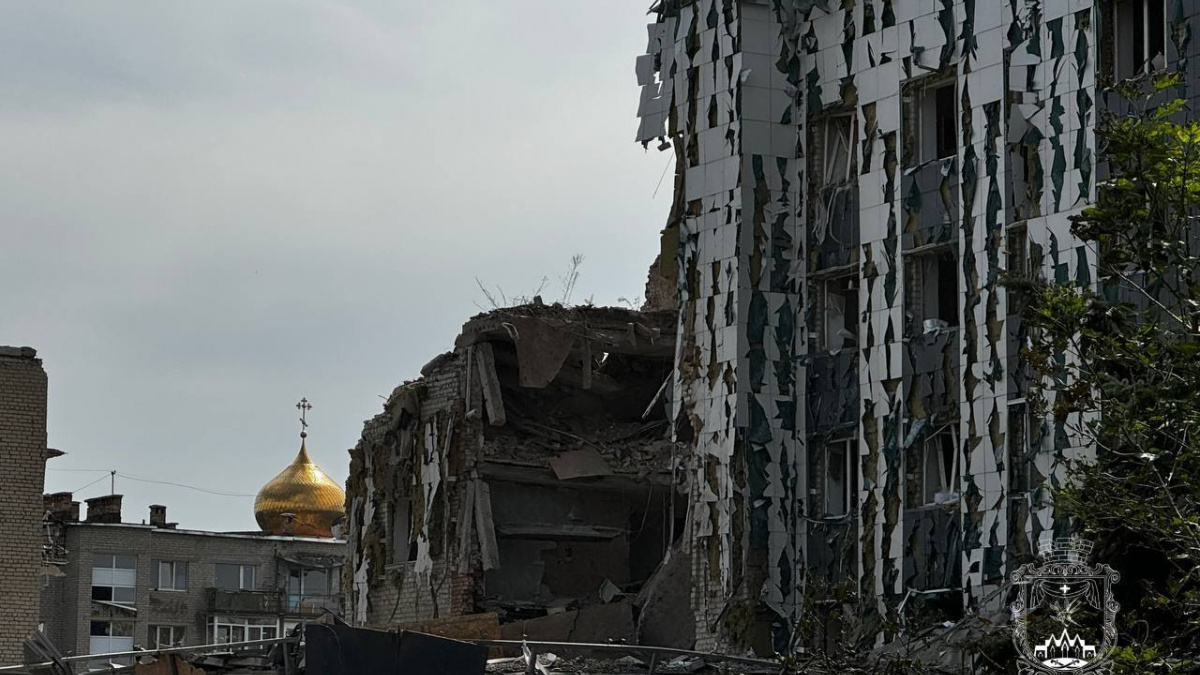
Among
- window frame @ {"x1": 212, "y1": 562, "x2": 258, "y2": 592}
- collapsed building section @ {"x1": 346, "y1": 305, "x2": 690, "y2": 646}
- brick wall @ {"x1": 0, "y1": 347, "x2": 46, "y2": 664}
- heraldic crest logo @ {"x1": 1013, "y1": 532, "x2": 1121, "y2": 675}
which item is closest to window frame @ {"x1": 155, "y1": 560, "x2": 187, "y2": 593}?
window frame @ {"x1": 212, "y1": 562, "x2": 258, "y2": 592}

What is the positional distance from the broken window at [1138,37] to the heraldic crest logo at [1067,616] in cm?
723

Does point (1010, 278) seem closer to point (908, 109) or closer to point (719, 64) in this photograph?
point (908, 109)

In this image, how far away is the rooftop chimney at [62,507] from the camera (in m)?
77.4

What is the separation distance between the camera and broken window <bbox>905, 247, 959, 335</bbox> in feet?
107

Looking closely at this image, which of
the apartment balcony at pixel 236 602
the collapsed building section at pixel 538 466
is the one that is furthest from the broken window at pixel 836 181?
the apartment balcony at pixel 236 602

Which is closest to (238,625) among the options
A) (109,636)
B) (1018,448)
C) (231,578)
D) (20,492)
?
(231,578)

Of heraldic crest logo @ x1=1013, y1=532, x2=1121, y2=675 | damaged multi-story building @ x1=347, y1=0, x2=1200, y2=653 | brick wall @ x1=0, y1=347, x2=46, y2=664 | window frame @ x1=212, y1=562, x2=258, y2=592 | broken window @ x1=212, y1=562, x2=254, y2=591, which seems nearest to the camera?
heraldic crest logo @ x1=1013, y1=532, x2=1121, y2=675

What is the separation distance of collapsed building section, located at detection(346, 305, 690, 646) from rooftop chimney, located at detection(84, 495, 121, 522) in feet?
128

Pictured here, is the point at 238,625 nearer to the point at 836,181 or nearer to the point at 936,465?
the point at 836,181

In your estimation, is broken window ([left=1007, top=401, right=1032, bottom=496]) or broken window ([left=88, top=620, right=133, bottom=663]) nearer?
broken window ([left=1007, top=401, right=1032, bottom=496])

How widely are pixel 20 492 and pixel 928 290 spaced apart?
19047mm

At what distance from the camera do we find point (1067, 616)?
64.3 feet

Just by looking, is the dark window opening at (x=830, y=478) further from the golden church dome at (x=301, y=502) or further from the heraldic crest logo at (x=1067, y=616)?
the golden church dome at (x=301, y=502)

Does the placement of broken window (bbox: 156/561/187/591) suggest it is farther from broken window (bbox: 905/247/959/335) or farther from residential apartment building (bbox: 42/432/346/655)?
broken window (bbox: 905/247/959/335)
